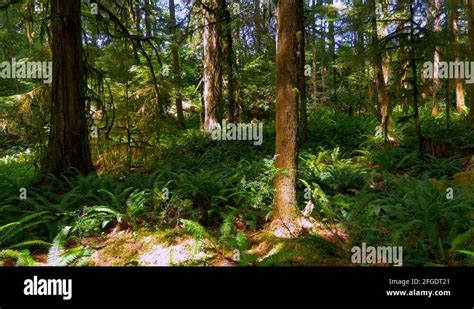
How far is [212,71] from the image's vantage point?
37.2ft

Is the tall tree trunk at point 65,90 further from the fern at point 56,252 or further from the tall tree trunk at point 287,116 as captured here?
the tall tree trunk at point 287,116

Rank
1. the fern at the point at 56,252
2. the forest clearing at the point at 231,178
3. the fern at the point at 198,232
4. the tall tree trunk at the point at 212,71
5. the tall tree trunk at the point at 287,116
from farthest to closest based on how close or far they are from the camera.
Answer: the tall tree trunk at the point at 212,71, the tall tree trunk at the point at 287,116, the fern at the point at 198,232, the forest clearing at the point at 231,178, the fern at the point at 56,252

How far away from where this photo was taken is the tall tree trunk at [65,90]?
665cm

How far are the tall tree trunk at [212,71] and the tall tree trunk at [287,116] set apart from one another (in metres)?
5.38

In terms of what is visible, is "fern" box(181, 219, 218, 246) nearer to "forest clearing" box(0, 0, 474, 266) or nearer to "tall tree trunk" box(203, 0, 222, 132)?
"forest clearing" box(0, 0, 474, 266)

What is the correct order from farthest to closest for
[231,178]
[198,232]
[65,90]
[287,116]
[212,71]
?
[212,71] → [65,90] → [231,178] → [287,116] → [198,232]

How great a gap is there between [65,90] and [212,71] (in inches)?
216

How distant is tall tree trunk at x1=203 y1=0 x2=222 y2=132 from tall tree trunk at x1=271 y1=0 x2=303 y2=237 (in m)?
5.38

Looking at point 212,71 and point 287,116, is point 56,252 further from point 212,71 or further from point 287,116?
point 212,71
